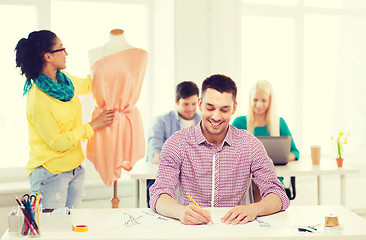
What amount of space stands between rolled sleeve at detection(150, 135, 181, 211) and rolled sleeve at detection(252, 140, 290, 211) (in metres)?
0.34

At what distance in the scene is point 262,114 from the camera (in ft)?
12.5

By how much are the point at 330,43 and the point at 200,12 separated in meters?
1.61

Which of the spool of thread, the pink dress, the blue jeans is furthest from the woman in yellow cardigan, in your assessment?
the spool of thread

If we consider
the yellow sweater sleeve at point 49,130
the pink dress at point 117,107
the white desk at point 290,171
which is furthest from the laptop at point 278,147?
the yellow sweater sleeve at point 49,130

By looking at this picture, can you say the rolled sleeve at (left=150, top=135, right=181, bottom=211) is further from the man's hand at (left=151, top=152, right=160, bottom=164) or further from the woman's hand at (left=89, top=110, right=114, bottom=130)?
the man's hand at (left=151, top=152, right=160, bottom=164)

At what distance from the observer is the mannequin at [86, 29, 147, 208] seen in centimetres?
289

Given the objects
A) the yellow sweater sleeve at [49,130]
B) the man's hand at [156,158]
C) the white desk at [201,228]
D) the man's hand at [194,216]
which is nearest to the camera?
the white desk at [201,228]

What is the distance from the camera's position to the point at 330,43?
523 centimetres

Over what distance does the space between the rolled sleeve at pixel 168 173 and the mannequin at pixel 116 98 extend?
836 mm

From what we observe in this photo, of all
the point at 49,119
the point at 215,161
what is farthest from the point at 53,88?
the point at 215,161

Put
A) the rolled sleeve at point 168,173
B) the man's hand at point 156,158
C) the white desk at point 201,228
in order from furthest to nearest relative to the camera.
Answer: the man's hand at point 156,158 < the rolled sleeve at point 168,173 < the white desk at point 201,228

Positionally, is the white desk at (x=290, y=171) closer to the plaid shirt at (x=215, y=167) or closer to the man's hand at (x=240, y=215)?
the plaid shirt at (x=215, y=167)

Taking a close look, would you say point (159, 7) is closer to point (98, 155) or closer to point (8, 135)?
point (8, 135)

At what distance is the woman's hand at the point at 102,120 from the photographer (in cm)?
286
